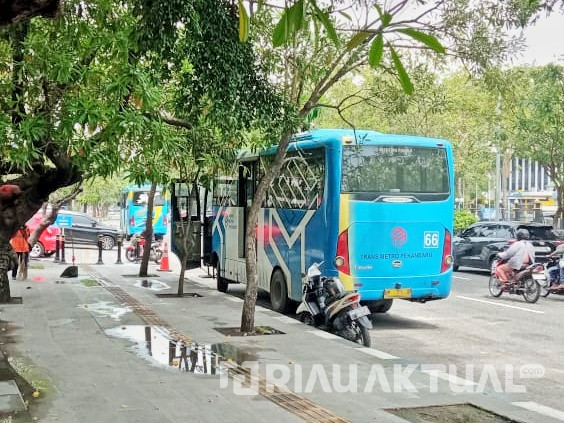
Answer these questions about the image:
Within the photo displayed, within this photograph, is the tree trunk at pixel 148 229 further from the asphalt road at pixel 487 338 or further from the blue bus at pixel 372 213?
the blue bus at pixel 372 213

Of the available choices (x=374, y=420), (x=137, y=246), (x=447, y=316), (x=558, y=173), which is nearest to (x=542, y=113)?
(x=558, y=173)

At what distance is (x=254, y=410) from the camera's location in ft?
18.8

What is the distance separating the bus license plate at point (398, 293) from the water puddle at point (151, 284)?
5979 mm

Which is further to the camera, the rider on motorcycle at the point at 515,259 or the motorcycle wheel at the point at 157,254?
the motorcycle wheel at the point at 157,254

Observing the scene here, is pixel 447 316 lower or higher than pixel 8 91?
lower

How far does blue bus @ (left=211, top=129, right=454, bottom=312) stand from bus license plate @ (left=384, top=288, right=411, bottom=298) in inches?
0.6

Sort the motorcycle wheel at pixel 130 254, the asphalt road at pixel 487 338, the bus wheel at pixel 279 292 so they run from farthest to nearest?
1. the motorcycle wheel at pixel 130 254
2. the bus wheel at pixel 279 292
3. the asphalt road at pixel 487 338

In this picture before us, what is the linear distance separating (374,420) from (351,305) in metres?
3.54

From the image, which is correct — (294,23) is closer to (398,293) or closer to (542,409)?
(542,409)

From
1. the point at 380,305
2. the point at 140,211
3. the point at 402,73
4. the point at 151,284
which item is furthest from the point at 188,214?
the point at 140,211

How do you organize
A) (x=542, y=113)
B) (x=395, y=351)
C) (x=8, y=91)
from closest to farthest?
1. (x=8, y=91)
2. (x=395, y=351)
3. (x=542, y=113)

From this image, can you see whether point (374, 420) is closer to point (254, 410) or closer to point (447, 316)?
point (254, 410)

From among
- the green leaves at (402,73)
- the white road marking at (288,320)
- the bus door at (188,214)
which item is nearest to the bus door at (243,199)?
the bus door at (188,214)

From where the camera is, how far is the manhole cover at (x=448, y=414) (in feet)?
18.5
